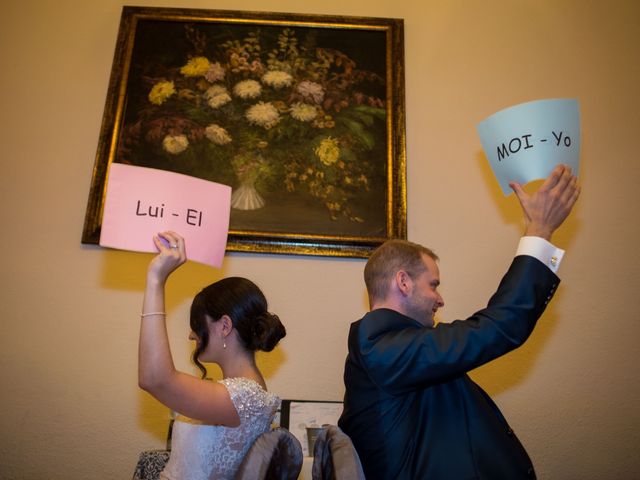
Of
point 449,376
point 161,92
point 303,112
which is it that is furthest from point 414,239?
point 161,92

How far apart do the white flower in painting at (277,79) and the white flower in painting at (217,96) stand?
0.22 metres

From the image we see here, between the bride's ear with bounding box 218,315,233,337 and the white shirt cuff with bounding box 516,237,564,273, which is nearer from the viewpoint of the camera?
the white shirt cuff with bounding box 516,237,564,273

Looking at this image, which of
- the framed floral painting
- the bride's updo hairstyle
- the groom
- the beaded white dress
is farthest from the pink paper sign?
the framed floral painting

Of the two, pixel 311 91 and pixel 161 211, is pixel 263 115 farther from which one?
pixel 161 211

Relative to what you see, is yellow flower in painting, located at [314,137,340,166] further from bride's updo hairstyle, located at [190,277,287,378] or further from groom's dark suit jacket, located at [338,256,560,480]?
groom's dark suit jacket, located at [338,256,560,480]

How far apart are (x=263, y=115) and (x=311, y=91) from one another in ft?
0.98

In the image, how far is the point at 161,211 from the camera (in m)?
1.45

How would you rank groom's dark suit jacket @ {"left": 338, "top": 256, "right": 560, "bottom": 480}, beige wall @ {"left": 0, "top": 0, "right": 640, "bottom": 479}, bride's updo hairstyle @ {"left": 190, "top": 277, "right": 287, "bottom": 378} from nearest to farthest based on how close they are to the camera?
groom's dark suit jacket @ {"left": 338, "top": 256, "right": 560, "bottom": 480}, bride's updo hairstyle @ {"left": 190, "top": 277, "right": 287, "bottom": 378}, beige wall @ {"left": 0, "top": 0, "right": 640, "bottom": 479}

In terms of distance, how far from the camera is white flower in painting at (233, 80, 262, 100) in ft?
9.22

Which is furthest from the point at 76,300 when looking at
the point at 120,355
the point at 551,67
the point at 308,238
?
the point at 551,67

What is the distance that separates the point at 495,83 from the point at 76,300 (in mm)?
2470

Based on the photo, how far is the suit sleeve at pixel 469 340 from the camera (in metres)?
1.35

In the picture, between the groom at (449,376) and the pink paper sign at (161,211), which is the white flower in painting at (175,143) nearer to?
the pink paper sign at (161,211)

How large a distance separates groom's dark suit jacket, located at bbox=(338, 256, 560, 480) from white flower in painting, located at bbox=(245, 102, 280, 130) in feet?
5.15
